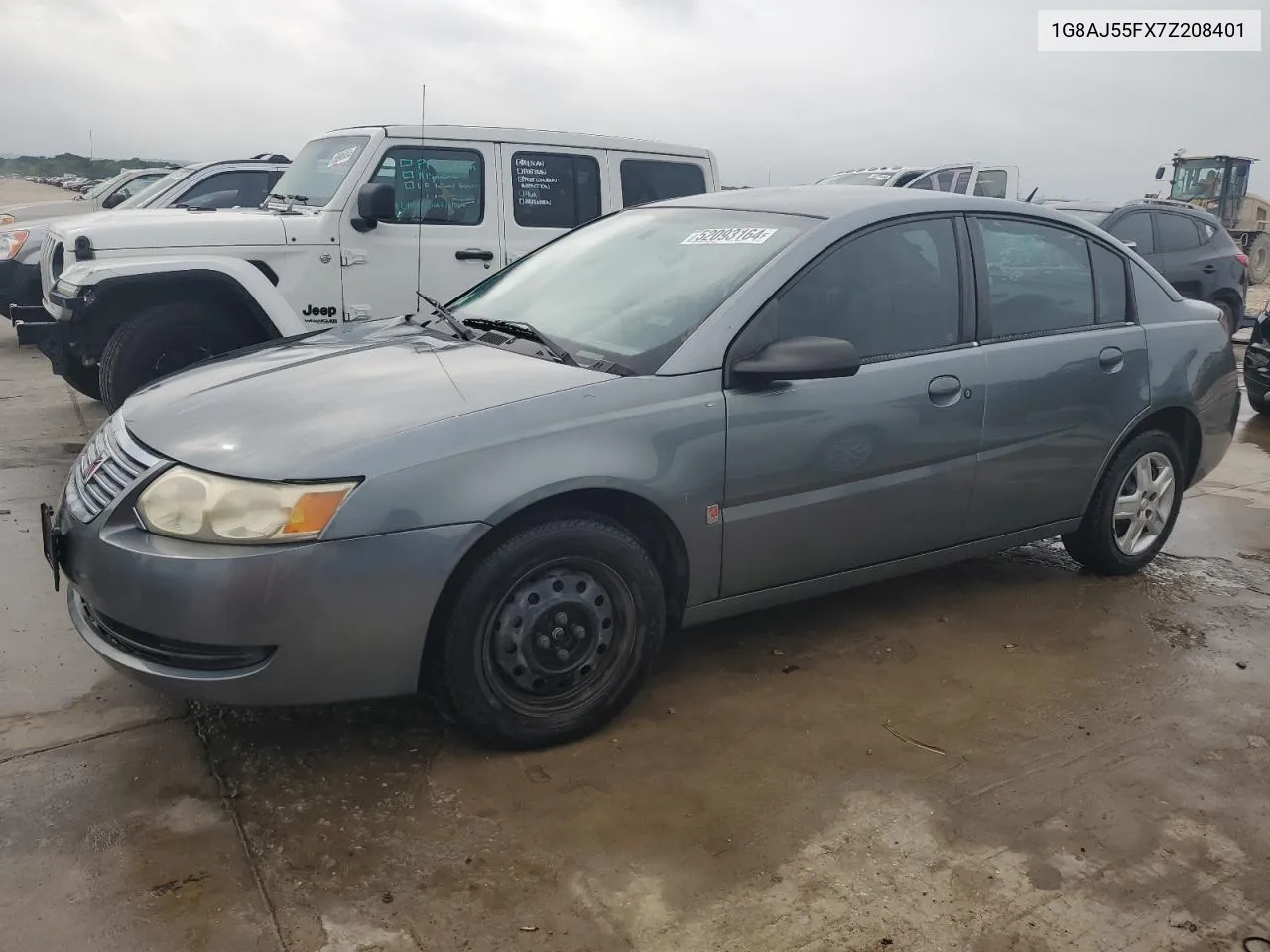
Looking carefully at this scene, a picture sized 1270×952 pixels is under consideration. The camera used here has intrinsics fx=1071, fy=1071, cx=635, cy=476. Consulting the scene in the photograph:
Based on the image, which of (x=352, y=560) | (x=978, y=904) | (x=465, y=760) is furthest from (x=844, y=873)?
(x=352, y=560)

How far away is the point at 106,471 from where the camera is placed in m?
2.97

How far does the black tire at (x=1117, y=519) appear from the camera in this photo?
4434 millimetres

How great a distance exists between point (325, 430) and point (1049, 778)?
7.32 ft

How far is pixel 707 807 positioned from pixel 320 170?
547 centimetres

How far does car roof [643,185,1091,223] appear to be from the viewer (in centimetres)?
377

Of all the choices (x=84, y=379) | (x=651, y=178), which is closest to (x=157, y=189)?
(x=84, y=379)

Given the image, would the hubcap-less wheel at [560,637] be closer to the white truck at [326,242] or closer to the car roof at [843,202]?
the car roof at [843,202]

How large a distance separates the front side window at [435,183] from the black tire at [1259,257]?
2642 cm

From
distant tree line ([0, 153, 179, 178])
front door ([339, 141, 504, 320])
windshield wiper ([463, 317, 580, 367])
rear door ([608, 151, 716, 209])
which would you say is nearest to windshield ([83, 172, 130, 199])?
front door ([339, 141, 504, 320])

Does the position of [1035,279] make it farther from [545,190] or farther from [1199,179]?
[1199,179]

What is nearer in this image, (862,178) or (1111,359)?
(1111,359)

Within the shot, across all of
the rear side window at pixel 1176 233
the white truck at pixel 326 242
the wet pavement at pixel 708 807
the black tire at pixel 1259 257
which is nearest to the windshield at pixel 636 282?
the wet pavement at pixel 708 807

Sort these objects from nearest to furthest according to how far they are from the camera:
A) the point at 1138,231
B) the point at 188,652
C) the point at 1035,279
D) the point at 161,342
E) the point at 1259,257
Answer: the point at 188,652 < the point at 1035,279 < the point at 161,342 < the point at 1138,231 < the point at 1259,257

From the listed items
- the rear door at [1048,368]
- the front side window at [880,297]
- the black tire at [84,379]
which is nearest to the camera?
the front side window at [880,297]
